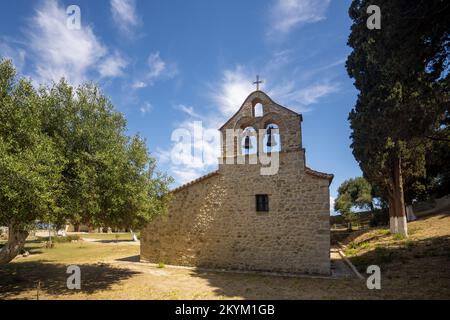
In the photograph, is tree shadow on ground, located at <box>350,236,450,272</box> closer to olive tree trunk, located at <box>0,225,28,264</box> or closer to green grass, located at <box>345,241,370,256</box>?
green grass, located at <box>345,241,370,256</box>

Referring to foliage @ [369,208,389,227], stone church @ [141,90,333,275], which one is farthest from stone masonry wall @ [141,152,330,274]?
foliage @ [369,208,389,227]

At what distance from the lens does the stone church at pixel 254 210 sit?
1349 centimetres

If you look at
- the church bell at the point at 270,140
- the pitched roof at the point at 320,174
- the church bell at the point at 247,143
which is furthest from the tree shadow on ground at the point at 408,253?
the church bell at the point at 247,143

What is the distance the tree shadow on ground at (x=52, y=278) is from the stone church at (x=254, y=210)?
3191 mm

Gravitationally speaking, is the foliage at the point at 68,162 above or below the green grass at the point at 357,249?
above

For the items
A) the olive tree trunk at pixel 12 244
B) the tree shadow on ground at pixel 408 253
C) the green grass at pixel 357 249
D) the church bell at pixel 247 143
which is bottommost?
the green grass at pixel 357 249

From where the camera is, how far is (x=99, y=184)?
1016 centimetres

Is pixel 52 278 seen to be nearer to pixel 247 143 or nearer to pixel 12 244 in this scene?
pixel 12 244

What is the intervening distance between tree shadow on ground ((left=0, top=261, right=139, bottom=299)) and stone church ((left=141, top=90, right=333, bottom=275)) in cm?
319

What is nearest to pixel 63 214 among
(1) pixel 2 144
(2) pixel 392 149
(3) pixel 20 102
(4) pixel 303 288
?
(1) pixel 2 144

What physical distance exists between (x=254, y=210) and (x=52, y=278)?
9.95 metres

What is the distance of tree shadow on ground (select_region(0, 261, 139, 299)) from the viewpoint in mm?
11023

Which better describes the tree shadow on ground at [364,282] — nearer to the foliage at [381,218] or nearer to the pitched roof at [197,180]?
the pitched roof at [197,180]
